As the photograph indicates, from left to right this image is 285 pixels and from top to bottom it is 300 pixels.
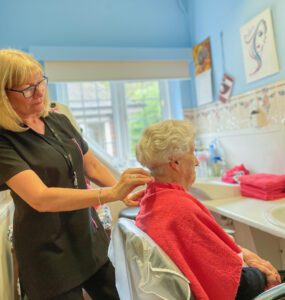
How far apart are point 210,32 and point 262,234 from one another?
5.76 feet

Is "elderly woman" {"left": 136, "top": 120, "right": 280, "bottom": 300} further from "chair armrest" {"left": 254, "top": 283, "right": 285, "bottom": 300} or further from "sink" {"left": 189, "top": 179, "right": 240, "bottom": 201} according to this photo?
"sink" {"left": 189, "top": 179, "right": 240, "bottom": 201}

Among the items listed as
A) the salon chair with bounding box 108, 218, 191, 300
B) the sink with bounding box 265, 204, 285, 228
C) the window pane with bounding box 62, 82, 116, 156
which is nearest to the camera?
the salon chair with bounding box 108, 218, 191, 300

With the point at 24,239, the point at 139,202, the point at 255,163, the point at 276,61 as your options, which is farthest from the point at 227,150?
the point at 24,239

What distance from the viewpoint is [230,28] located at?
234 centimetres

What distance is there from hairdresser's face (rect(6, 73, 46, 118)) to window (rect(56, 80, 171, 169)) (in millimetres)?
1845

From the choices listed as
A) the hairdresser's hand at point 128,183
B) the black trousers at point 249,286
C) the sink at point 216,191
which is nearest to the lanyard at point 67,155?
the hairdresser's hand at point 128,183

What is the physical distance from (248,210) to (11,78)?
1.27m

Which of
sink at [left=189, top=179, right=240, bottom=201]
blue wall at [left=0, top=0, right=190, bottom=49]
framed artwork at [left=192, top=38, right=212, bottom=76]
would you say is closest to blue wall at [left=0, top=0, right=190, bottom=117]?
blue wall at [left=0, top=0, right=190, bottom=49]

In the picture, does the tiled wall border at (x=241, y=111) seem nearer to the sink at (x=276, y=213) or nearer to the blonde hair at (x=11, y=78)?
the sink at (x=276, y=213)

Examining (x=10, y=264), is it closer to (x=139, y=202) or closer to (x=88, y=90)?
(x=139, y=202)

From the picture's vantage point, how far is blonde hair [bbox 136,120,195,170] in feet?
3.48

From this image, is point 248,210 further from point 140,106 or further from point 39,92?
point 140,106

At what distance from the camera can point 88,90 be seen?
294 centimetres

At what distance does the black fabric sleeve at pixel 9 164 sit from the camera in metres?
0.89
